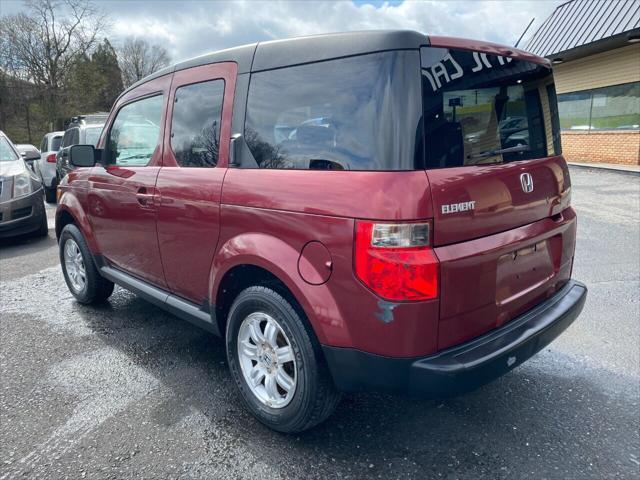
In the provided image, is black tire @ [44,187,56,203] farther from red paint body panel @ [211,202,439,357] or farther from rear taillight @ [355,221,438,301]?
rear taillight @ [355,221,438,301]

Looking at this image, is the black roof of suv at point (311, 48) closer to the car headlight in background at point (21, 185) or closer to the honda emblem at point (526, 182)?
the honda emblem at point (526, 182)

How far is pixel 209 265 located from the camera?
2.71 m

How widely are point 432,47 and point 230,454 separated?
85.7 inches

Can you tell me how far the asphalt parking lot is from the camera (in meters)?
2.26

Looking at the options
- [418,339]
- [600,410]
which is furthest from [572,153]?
[418,339]

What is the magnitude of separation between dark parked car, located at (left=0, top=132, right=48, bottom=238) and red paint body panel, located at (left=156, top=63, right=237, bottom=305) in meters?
5.05

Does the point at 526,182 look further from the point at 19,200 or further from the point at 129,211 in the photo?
the point at 19,200

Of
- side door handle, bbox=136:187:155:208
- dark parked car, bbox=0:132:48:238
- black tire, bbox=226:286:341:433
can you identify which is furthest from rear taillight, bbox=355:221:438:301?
dark parked car, bbox=0:132:48:238

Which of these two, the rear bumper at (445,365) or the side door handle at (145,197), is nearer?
the rear bumper at (445,365)

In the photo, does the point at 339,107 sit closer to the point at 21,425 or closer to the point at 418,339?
the point at 418,339

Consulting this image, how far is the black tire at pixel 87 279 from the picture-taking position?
13.5ft

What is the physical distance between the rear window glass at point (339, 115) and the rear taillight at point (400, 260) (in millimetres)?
268

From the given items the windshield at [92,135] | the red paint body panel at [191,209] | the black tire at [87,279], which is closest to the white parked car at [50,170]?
the windshield at [92,135]

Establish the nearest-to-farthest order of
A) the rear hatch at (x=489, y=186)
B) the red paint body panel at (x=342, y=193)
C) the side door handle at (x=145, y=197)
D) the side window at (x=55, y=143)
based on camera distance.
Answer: the red paint body panel at (x=342, y=193)
the rear hatch at (x=489, y=186)
the side door handle at (x=145, y=197)
the side window at (x=55, y=143)
